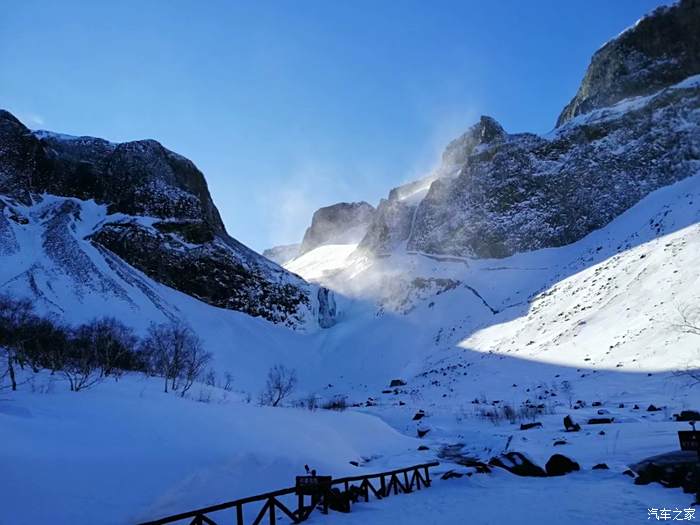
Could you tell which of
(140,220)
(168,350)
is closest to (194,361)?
(168,350)

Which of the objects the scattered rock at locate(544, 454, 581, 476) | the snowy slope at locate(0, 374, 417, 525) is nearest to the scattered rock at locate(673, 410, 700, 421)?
the scattered rock at locate(544, 454, 581, 476)

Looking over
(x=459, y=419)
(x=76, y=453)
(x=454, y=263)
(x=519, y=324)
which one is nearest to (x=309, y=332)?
(x=454, y=263)

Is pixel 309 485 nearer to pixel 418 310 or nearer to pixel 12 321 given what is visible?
pixel 12 321

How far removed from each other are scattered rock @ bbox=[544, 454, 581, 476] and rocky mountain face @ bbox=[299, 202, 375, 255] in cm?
13110

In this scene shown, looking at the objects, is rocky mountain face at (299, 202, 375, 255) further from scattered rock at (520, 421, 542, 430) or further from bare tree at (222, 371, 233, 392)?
scattered rock at (520, 421, 542, 430)

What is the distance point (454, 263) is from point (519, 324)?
28.2 metres

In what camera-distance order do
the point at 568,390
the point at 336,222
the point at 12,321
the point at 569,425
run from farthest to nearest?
the point at 336,222 < the point at 12,321 < the point at 568,390 < the point at 569,425

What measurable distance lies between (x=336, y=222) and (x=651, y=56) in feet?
311

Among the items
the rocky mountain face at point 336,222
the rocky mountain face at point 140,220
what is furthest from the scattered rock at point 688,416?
the rocky mountain face at point 336,222

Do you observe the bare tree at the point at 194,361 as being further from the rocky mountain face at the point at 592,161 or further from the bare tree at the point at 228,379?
the rocky mountain face at the point at 592,161

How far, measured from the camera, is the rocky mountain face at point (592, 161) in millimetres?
65938

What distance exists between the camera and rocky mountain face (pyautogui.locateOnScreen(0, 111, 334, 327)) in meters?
69.8

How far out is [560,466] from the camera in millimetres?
13969

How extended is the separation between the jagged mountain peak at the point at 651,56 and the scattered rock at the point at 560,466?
82.0 m
